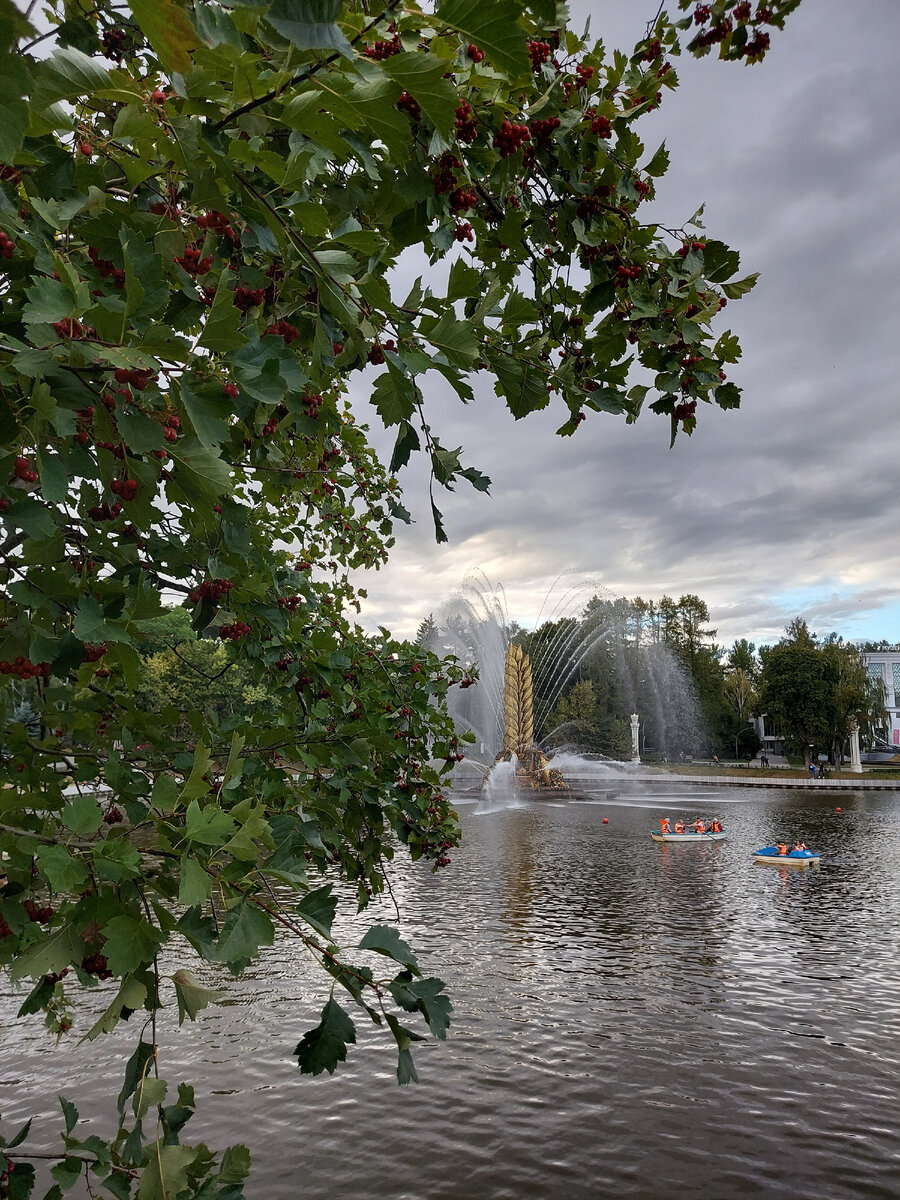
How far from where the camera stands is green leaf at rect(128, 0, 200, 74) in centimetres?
167

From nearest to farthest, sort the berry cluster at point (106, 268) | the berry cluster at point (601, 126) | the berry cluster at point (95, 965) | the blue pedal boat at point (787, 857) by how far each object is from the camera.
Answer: the berry cluster at point (106, 268), the berry cluster at point (95, 965), the berry cluster at point (601, 126), the blue pedal boat at point (787, 857)

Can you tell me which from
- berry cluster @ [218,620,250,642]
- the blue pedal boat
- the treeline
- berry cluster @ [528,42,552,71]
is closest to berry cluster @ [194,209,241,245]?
berry cluster @ [528,42,552,71]

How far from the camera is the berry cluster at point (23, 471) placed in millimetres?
2236

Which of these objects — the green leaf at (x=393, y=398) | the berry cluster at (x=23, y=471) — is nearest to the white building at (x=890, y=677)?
the green leaf at (x=393, y=398)

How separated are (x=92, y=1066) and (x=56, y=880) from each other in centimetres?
891

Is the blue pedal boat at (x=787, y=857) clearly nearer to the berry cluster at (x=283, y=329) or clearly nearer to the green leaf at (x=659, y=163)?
the green leaf at (x=659, y=163)

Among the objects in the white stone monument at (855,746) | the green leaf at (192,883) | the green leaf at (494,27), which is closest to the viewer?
the green leaf at (494,27)

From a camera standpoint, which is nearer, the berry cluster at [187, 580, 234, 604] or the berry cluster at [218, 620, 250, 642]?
the berry cluster at [187, 580, 234, 604]

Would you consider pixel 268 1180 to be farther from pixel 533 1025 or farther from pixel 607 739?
pixel 607 739

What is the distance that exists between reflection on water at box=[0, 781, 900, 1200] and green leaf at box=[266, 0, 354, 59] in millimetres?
7740

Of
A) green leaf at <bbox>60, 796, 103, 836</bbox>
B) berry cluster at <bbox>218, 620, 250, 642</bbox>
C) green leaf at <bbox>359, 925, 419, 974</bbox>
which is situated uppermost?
berry cluster at <bbox>218, 620, 250, 642</bbox>

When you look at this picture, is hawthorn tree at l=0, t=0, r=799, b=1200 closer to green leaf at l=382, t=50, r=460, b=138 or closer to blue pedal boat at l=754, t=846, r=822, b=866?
green leaf at l=382, t=50, r=460, b=138

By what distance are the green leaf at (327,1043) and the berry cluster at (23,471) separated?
62.3 inches

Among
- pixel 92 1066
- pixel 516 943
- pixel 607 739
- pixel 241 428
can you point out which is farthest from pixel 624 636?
pixel 241 428
